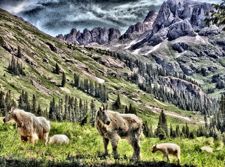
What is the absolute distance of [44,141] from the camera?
26.5 meters

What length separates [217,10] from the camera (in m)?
22.2

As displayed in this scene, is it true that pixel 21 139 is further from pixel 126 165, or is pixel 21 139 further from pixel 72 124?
pixel 126 165

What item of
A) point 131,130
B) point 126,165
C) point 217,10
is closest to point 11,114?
point 131,130

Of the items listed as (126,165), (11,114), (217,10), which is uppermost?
(217,10)

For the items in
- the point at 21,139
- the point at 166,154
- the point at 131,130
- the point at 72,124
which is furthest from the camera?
the point at 72,124

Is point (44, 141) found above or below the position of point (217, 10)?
below

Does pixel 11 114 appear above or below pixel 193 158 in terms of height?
above

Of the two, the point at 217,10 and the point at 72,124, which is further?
the point at 72,124

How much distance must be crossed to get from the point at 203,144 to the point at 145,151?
398cm

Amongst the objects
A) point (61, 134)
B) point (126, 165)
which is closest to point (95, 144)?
point (61, 134)

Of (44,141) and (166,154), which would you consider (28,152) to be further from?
(166,154)

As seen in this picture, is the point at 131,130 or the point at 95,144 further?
the point at 95,144

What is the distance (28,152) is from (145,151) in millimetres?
10020

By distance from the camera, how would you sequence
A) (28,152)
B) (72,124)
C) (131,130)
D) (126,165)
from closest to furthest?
(126,165) → (28,152) → (131,130) → (72,124)
